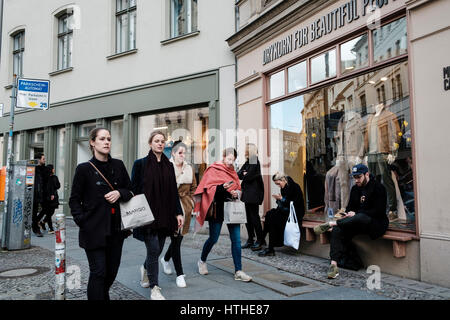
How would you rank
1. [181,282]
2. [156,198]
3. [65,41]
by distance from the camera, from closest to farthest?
[156,198] < [181,282] < [65,41]

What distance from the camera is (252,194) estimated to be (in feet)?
23.2

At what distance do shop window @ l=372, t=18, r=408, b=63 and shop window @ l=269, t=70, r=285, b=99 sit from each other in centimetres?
229

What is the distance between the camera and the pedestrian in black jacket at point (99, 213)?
3.40 meters

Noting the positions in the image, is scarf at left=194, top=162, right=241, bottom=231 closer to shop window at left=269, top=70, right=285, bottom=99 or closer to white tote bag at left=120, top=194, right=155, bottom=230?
white tote bag at left=120, top=194, right=155, bottom=230

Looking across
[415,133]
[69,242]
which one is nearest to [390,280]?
[415,133]

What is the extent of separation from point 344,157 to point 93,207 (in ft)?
16.1

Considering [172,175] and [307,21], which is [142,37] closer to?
[307,21]

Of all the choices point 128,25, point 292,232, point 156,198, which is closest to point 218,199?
point 156,198

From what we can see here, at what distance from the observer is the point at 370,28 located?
5.89 metres

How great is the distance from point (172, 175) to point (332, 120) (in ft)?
13.0

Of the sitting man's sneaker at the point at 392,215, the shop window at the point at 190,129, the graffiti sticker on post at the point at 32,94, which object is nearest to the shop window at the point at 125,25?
the shop window at the point at 190,129

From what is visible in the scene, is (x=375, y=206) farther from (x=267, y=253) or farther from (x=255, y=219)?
(x=255, y=219)

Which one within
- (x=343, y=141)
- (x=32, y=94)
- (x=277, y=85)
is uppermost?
(x=277, y=85)
